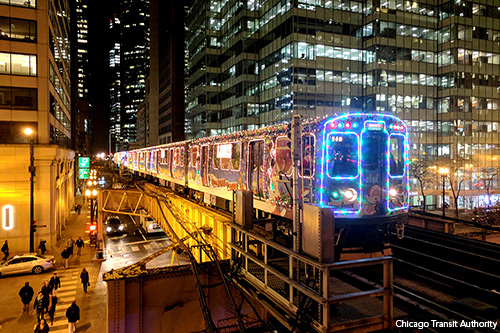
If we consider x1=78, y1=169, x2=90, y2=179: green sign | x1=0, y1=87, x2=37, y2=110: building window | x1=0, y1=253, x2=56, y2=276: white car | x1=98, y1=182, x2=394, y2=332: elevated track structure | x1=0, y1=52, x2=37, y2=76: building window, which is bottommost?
x1=0, y1=253, x2=56, y2=276: white car

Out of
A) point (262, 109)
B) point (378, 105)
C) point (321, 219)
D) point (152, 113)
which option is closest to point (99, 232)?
point (321, 219)

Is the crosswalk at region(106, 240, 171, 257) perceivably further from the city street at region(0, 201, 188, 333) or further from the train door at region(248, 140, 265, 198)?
the train door at region(248, 140, 265, 198)

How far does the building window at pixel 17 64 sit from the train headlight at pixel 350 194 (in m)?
26.1

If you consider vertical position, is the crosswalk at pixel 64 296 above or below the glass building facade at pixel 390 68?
below

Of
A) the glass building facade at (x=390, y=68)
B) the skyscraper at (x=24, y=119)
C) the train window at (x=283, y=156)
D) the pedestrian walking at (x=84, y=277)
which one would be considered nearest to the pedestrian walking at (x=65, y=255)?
the pedestrian walking at (x=84, y=277)

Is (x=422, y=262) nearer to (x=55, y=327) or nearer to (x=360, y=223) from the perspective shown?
(x=360, y=223)

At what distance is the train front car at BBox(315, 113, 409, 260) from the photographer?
326 inches

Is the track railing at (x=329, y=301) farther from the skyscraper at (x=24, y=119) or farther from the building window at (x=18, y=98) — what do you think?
the building window at (x=18, y=98)

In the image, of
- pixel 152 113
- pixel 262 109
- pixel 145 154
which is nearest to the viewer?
pixel 145 154

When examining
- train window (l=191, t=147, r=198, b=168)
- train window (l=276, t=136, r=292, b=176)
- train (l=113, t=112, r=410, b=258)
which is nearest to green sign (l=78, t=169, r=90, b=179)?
train window (l=191, t=147, r=198, b=168)

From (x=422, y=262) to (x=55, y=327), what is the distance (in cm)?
1433

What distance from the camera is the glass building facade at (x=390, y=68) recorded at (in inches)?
1608

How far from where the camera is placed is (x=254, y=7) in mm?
48156

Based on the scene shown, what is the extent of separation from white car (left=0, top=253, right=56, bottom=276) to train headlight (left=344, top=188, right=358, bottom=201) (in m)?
19.2
